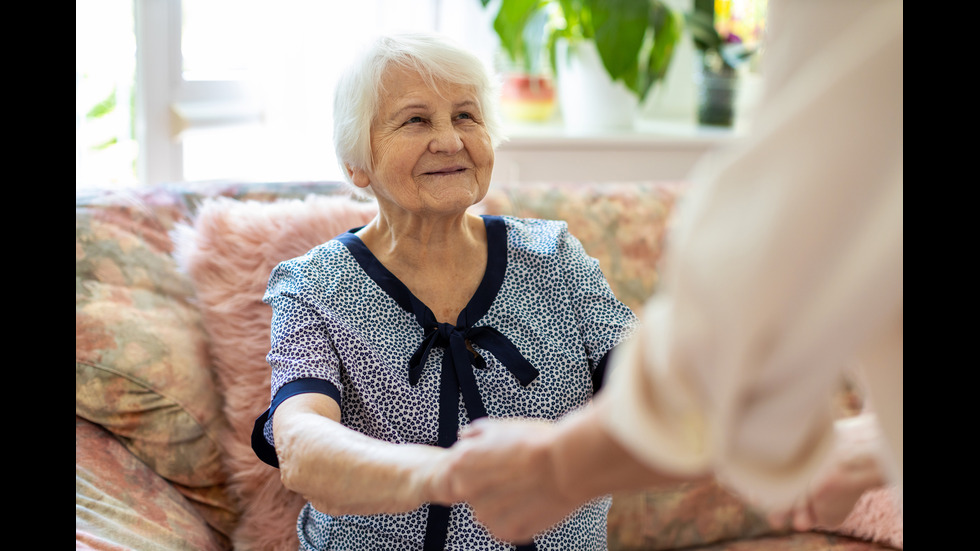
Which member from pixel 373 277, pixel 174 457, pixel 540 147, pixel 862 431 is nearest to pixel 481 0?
pixel 540 147

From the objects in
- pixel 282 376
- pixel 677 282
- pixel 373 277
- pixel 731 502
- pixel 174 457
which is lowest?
pixel 731 502

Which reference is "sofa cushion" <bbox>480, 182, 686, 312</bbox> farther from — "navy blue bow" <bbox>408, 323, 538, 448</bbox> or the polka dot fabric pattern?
"navy blue bow" <bbox>408, 323, 538, 448</bbox>

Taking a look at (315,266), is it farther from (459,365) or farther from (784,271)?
(784,271)

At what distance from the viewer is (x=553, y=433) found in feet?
2.16

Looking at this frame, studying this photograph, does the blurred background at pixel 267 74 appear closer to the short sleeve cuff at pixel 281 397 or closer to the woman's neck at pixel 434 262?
the woman's neck at pixel 434 262

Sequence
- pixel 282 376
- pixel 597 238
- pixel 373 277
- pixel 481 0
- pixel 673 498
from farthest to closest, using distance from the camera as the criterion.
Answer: pixel 481 0 < pixel 597 238 < pixel 673 498 < pixel 373 277 < pixel 282 376

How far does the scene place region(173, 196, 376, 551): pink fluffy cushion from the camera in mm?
1469

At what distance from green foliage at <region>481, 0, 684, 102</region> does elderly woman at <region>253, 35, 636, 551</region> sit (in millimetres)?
1356

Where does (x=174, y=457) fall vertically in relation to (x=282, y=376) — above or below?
below

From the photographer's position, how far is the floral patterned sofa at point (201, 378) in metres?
1.39

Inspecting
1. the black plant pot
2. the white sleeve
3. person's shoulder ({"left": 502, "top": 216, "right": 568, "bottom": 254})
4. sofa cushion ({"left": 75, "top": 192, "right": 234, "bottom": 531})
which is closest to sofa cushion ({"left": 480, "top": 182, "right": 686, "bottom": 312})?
person's shoulder ({"left": 502, "top": 216, "right": 568, "bottom": 254})

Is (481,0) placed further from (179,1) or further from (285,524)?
(285,524)

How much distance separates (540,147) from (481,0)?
1.64ft

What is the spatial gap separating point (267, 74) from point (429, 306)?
5.35 feet
